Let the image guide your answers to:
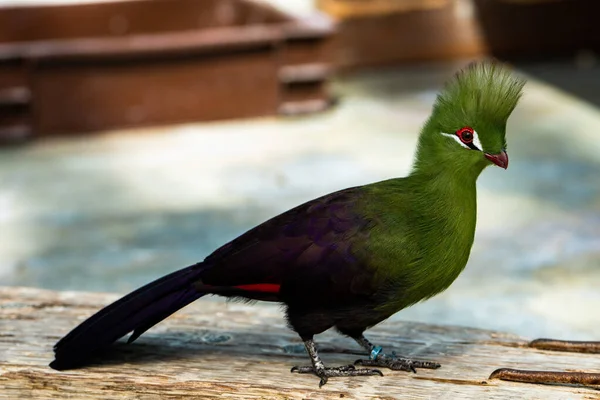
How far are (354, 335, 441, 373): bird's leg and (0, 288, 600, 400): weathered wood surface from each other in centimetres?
3

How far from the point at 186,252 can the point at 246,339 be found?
2437 millimetres

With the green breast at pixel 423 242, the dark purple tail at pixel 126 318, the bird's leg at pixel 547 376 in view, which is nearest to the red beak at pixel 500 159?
the green breast at pixel 423 242

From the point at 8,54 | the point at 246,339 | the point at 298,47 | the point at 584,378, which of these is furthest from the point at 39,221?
the point at 584,378

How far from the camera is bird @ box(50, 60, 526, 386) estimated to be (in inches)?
97.9

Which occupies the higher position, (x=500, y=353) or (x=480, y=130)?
(x=480, y=130)

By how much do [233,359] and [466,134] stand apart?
84 cm

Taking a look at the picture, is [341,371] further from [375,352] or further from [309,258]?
[309,258]

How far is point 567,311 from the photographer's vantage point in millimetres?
4590

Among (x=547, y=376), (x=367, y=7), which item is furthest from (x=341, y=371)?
(x=367, y=7)

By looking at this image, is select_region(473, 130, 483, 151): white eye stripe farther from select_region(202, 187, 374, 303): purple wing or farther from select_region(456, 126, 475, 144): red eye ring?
select_region(202, 187, 374, 303): purple wing

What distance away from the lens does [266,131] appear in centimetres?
755

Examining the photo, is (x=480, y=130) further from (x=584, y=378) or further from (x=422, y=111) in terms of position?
(x=422, y=111)

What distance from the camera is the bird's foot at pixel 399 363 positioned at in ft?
8.94

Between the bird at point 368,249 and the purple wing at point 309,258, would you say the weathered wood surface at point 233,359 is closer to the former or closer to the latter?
the bird at point 368,249
